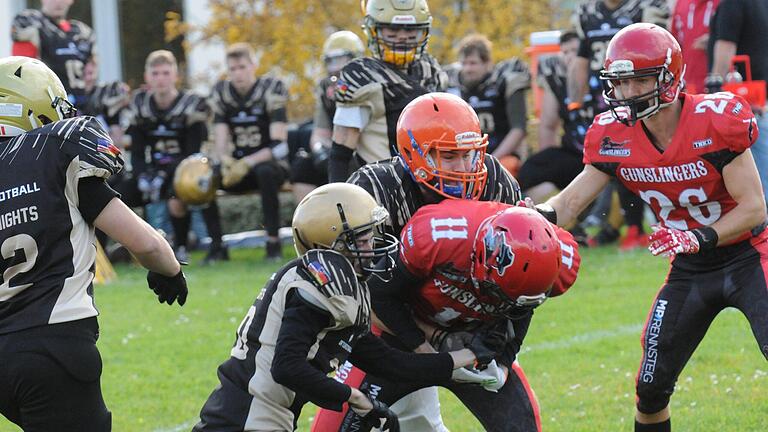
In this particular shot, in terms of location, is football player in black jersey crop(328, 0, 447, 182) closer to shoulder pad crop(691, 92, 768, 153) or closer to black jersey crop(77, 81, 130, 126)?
shoulder pad crop(691, 92, 768, 153)

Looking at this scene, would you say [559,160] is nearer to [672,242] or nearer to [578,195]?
[578,195]

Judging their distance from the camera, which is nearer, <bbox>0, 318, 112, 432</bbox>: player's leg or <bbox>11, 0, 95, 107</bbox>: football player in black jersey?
<bbox>0, 318, 112, 432</bbox>: player's leg

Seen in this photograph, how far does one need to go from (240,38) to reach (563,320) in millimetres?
9350

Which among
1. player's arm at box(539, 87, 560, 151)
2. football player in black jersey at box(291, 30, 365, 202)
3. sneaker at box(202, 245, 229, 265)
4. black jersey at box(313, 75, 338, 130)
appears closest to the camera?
black jersey at box(313, 75, 338, 130)

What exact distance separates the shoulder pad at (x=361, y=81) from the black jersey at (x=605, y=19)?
3.27 m

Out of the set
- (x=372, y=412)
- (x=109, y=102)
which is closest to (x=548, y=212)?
(x=372, y=412)

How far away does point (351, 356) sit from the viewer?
3609 mm

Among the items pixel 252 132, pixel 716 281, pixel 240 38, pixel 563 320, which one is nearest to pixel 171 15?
pixel 240 38

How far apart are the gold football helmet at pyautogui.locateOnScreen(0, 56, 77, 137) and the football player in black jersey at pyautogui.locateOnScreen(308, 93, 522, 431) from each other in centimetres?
103

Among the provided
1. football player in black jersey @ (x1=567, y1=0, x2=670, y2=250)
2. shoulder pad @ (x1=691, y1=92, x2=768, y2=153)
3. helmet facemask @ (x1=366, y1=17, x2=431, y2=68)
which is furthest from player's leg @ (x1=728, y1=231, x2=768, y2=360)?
football player in black jersey @ (x1=567, y1=0, x2=670, y2=250)

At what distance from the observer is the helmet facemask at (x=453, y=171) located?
12.7 feet

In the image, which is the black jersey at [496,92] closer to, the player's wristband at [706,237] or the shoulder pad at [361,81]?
the shoulder pad at [361,81]

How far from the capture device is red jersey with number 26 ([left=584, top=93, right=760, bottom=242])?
4.32m

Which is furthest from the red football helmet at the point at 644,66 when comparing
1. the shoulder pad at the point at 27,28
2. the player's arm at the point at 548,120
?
the shoulder pad at the point at 27,28
